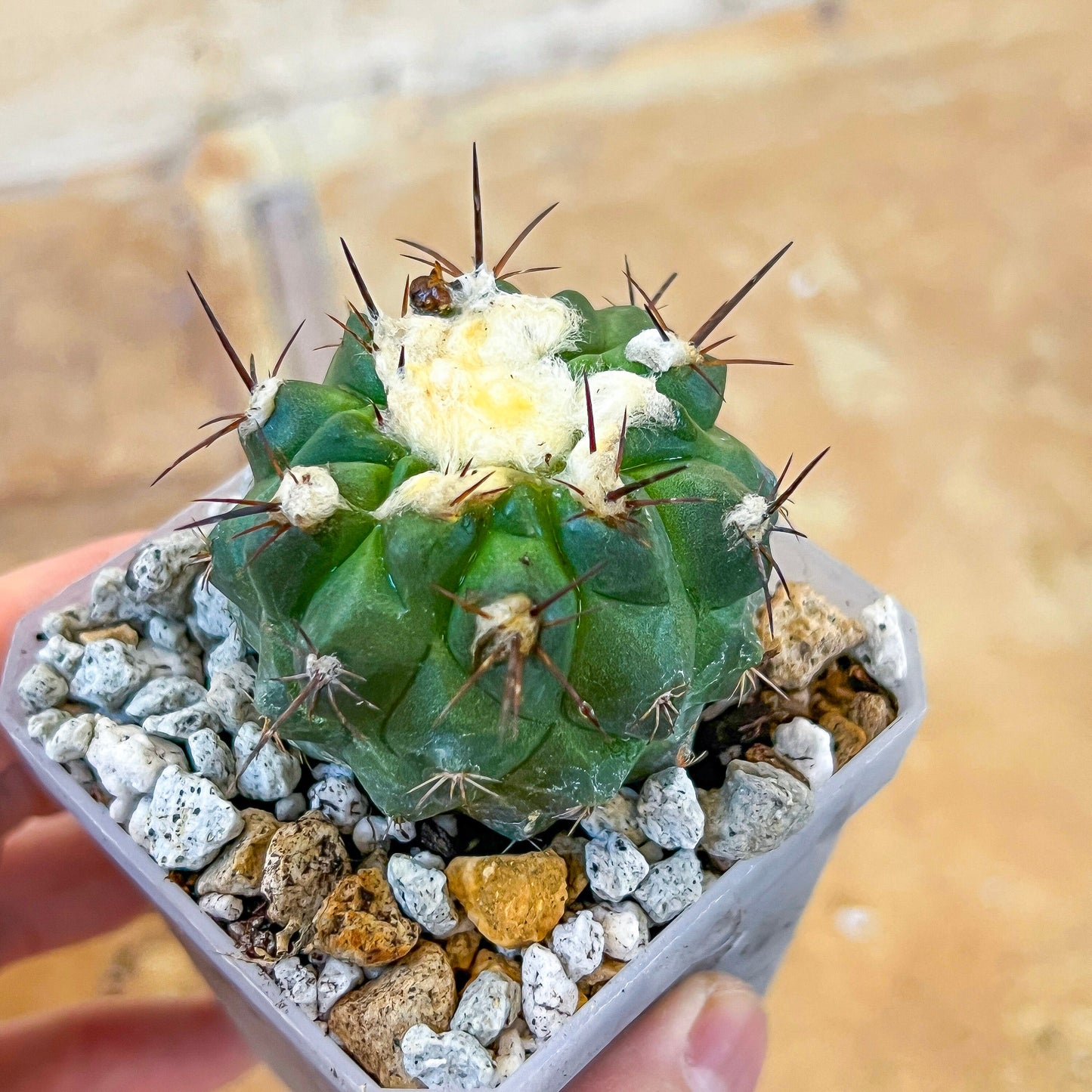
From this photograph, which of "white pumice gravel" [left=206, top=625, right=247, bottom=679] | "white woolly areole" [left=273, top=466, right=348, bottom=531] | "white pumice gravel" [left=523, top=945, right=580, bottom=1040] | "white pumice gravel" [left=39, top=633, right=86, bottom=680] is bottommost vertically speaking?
"white pumice gravel" [left=523, top=945, right=580, bottom=1040]

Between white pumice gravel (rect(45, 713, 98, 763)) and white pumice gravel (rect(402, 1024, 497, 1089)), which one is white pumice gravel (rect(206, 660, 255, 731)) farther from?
white pumice gravel (rect(402, 1024, 497, 1089))

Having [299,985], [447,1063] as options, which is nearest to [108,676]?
[299,985]

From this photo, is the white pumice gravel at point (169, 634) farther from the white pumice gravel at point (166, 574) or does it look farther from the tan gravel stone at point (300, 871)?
the tan gravel stone at point (300, 871)

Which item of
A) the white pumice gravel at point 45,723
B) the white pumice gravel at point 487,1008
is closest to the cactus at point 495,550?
the white pumice gravel at point 487,1008

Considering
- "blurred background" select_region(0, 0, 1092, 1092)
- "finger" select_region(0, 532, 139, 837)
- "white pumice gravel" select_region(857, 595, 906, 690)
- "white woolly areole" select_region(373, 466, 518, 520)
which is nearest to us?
"white woolly areole" select_region(373, 466, 518, 520)

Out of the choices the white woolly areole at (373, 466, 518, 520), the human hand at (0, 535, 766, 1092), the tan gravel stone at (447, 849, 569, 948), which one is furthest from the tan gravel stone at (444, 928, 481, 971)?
the human hand at (0, 535, 766, 1092)

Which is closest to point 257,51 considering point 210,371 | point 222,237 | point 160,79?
point 160,79
